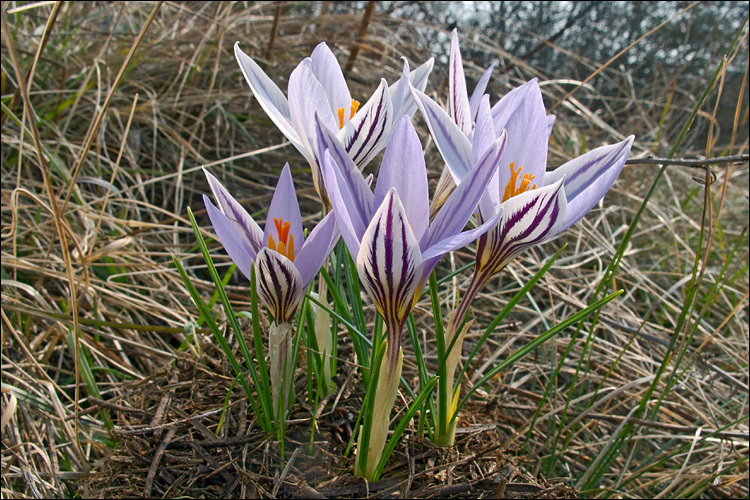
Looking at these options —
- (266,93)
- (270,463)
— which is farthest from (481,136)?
(270,463)

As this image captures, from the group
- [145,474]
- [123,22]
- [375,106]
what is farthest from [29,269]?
[123,22]

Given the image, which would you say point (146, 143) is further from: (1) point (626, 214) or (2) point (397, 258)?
(1) point (626, 214)

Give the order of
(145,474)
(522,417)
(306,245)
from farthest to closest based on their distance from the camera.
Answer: (522,417)
(145,474)
(306,245)

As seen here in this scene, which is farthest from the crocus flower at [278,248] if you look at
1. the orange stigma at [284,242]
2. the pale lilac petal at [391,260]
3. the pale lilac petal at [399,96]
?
the pale lilac petal at [399,96]

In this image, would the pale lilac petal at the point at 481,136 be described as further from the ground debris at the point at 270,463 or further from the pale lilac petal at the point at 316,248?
the ground debris at the point at 270,463

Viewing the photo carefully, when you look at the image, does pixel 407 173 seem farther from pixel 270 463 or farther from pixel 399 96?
pixel 270 463

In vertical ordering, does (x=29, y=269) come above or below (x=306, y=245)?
below

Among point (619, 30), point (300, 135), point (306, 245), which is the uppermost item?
point (619, 30)
